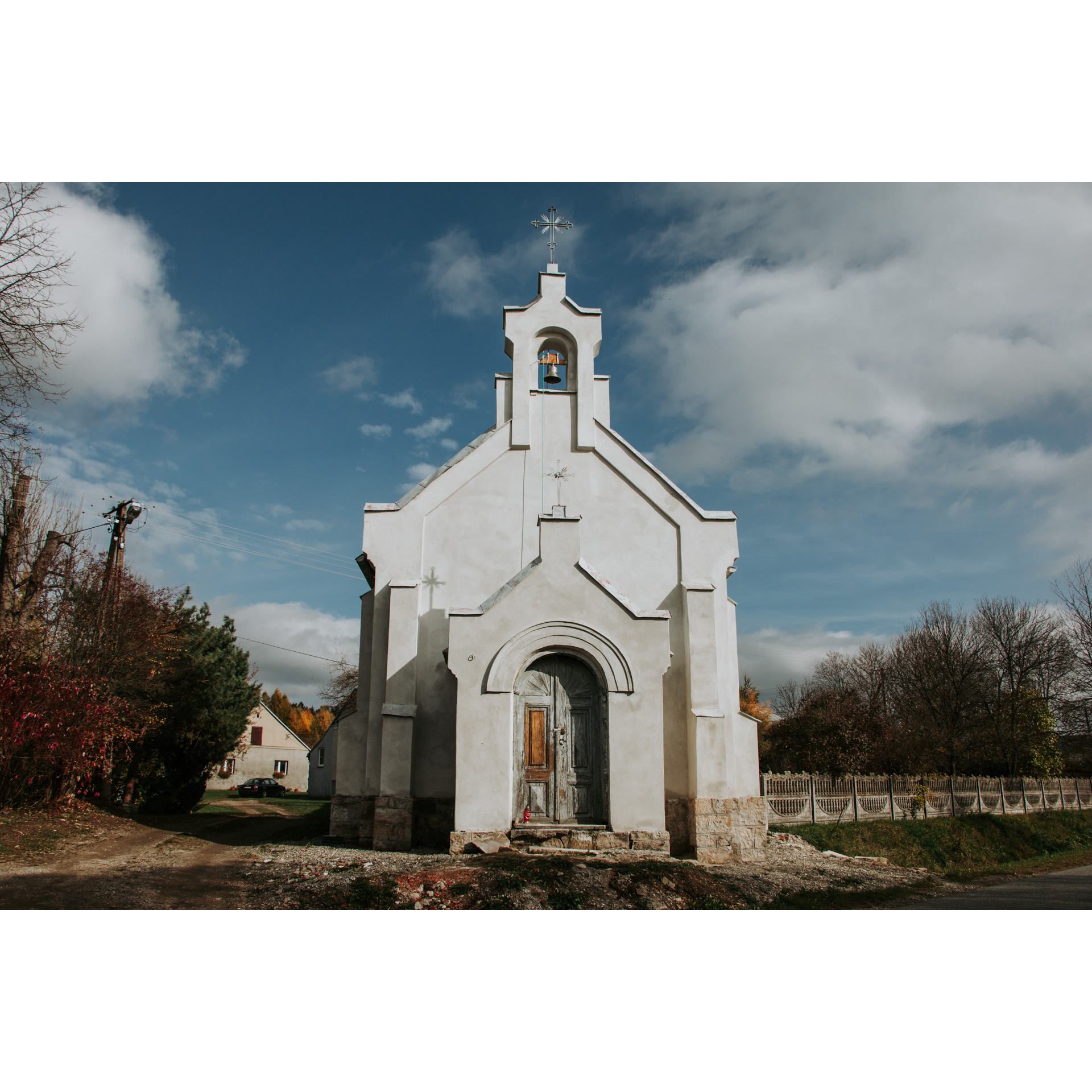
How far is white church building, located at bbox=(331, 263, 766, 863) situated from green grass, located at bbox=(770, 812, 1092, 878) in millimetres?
7652

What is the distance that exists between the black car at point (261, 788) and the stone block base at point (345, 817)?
40.3 meters

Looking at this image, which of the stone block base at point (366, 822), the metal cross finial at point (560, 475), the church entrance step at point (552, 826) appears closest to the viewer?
the church entrance step at point (552, 826)

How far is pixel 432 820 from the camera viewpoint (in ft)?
45.2

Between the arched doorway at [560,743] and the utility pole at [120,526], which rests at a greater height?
the utility pole at [120,526]

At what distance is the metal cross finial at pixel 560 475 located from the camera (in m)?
15.5

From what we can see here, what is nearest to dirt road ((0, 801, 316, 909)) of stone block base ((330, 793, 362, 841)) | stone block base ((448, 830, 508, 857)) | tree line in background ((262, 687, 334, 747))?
stone block base ((330, 793, 362, 841))

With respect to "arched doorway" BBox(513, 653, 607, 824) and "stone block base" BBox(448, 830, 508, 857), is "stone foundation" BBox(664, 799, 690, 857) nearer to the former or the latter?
"arched doorway" BBox(513, 653, 607, 824)

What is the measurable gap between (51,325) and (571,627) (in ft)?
32.3

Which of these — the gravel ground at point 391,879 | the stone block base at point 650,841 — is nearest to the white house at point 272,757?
the gravel ground at point 391,879

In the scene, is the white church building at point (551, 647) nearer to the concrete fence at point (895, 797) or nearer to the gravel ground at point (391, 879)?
the gravel ground at point (391, 879)

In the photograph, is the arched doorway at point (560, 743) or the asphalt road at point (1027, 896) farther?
the arched doorway at point (560, 743)

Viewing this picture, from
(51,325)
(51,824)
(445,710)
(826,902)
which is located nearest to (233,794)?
(51,824)

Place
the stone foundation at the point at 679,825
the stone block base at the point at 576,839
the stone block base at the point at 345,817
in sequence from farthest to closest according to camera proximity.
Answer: the stone block base at the point at 345,817 → the stone foundation at the point at 679,825 → the stone block base at the point at 576,839

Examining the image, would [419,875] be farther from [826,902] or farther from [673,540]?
[673,540]
